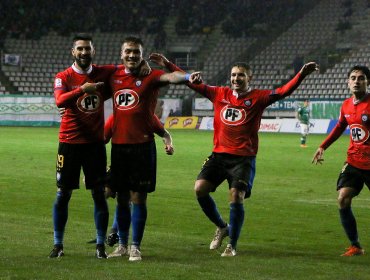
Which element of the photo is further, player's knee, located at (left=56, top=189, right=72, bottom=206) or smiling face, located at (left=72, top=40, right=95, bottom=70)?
player's knee, located at (left=56, top=189, right=72, bottom=206)

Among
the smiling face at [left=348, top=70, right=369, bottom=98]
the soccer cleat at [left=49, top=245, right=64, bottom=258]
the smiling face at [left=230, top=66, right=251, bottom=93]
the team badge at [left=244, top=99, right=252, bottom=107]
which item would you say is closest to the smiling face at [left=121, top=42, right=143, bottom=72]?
the smiling face at [left=230, top=66, right=251, bottom=93]

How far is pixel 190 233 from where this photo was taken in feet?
36.5

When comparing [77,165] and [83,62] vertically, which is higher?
[83,62]

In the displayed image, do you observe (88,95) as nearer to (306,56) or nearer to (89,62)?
(89,62)

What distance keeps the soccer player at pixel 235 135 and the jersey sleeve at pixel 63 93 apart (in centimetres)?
135

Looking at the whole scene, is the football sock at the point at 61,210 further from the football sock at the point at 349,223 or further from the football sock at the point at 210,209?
the football sock at the point at 349,223

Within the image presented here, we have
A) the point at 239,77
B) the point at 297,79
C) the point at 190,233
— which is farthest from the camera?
the point at 190,233

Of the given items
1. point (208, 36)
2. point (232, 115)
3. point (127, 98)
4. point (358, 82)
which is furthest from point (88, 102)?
point (208, 36)

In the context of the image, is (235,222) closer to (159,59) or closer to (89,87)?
(159,59)

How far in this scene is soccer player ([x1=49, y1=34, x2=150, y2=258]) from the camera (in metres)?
9.00

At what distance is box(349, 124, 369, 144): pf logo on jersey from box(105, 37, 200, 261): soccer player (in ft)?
7.68

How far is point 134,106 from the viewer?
9.10 meters

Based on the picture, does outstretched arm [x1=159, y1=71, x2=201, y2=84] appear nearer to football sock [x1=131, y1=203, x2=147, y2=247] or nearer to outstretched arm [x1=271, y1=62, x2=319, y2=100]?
outstretched arm [x1=271, y1=62, x2=319, y2=100]

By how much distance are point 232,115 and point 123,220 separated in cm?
176
